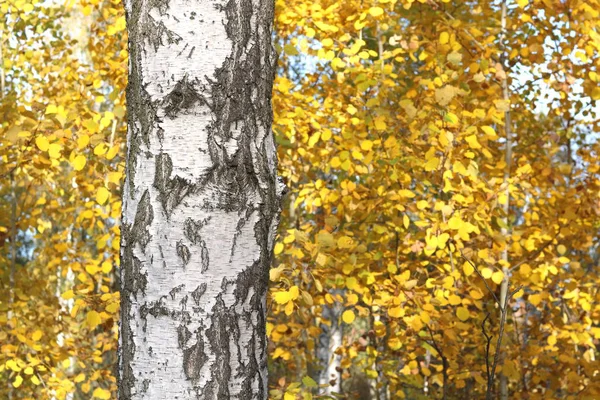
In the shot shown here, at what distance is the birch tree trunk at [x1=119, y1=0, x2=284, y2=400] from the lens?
54.8 inches

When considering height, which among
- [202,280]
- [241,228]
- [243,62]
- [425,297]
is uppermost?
[243,62]

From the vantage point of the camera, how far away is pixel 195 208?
1406mm

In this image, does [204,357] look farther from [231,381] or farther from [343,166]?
[343,166]

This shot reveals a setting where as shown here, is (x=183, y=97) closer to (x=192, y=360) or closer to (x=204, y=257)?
(x=204, y=257)

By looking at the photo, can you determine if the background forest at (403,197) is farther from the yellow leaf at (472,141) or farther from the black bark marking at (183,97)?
the black bark marking at (183,97)

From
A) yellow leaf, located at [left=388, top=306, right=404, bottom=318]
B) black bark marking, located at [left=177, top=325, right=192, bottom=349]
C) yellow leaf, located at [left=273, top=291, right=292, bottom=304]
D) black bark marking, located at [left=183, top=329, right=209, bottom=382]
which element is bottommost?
yellow leaf, located at [left=388, top=306, right=404, bottom=318]

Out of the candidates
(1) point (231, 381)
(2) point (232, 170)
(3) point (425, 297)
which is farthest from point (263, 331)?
(3) point (425, 297)

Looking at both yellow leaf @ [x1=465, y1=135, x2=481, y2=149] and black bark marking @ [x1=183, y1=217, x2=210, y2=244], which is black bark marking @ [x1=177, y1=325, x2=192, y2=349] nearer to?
black bark marking @ [x1=183, y1=217, x2=210, y2=244]

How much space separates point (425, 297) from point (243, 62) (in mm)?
2167

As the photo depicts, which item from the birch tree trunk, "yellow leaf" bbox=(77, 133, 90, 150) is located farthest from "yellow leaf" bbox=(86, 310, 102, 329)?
the birch tree trunk

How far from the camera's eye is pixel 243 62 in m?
1.46

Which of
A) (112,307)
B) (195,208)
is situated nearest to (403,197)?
(112,307)

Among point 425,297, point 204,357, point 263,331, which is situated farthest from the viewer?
point 425,297

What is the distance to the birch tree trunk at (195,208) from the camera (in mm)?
1393
